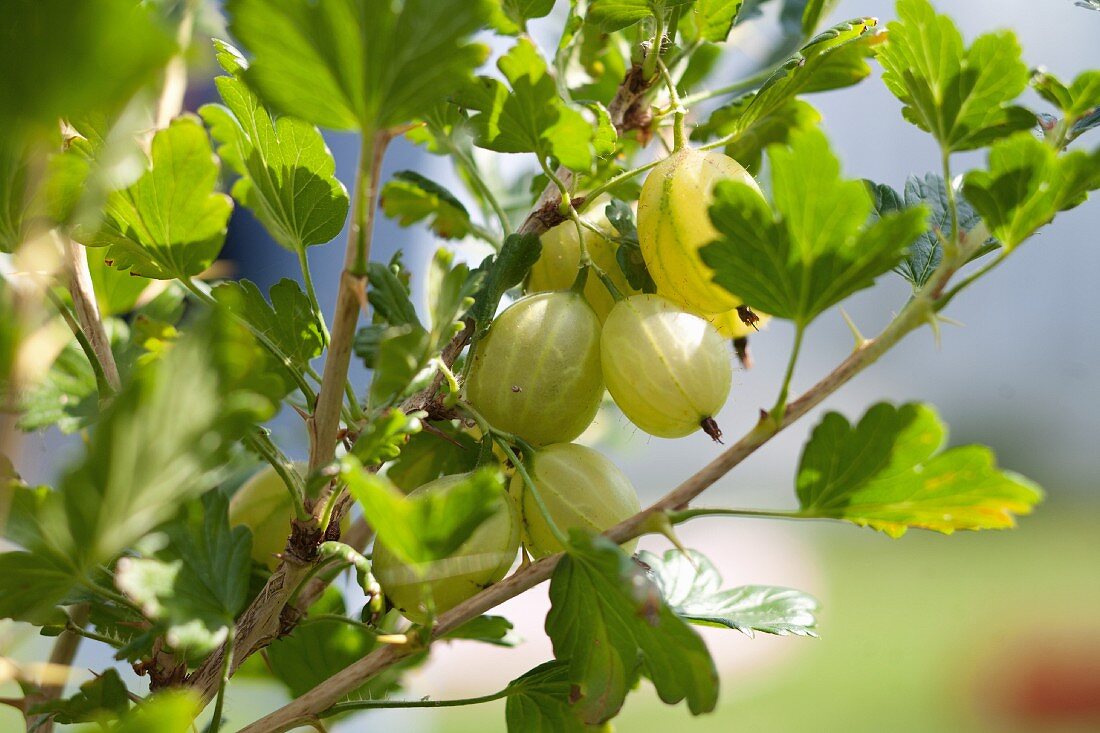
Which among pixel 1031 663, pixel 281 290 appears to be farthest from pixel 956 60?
pixel 1031 663

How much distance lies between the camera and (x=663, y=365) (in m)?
0.28

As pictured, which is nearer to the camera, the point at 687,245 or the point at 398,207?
the point at 687,245

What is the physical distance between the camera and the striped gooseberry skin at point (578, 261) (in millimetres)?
331

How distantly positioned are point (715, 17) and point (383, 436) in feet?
0.74

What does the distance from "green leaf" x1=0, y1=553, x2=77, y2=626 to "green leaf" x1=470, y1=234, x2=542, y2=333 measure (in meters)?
0.14

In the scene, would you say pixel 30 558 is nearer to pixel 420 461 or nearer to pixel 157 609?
pixel 157 609

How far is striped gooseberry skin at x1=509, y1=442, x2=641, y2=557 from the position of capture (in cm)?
29

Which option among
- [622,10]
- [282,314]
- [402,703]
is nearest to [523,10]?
[622,10]

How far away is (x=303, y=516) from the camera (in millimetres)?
249

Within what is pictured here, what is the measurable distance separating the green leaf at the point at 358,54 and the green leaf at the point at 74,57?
2.1 inches

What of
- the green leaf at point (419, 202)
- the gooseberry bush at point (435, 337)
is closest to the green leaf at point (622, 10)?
the gooseberry bush at point (435, 337)

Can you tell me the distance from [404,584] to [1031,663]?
13.5 feet

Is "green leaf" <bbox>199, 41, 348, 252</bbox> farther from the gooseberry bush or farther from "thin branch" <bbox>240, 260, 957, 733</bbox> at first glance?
"thin branch" <bbox>240, 260, 957, 733</bbox>

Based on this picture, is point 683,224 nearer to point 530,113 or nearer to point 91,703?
point 530,113
